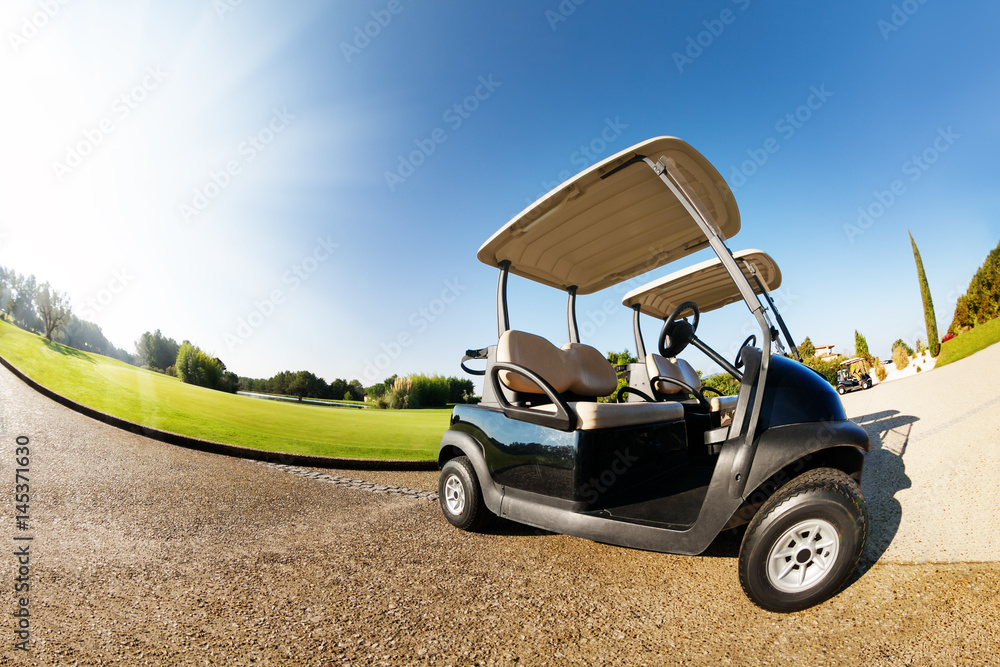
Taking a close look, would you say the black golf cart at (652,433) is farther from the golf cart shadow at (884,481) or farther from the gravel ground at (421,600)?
the golf cart shadow at (884,481)

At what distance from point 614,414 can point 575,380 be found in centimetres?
87

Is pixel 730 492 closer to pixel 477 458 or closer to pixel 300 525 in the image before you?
pixel 477 458

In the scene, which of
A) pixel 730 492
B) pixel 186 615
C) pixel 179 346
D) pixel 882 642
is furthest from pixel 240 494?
pixel 179 346

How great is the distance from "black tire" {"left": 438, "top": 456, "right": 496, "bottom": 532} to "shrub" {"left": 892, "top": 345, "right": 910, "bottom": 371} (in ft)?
70.5

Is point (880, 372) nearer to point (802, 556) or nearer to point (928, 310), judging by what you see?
point (928, 310)

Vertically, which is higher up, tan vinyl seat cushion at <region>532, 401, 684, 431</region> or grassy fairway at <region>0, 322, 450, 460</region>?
tan vinyl seat cushion at <region>532, 401, 684, 431</region>

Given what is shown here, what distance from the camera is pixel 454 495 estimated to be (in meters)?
3.01

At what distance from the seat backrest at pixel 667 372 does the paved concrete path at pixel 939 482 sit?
1.65m

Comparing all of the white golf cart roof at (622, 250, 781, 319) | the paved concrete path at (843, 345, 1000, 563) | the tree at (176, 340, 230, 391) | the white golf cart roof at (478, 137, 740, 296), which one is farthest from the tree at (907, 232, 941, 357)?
the tree at (176, 340, 230, 391)

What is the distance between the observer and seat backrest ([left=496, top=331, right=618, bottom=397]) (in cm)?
275

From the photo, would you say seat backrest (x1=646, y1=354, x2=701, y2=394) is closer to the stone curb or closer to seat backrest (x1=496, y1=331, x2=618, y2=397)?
seat backrest (x1=496, y1=331, x2=618, y2=397)

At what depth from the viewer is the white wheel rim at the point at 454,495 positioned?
2926 millimetres

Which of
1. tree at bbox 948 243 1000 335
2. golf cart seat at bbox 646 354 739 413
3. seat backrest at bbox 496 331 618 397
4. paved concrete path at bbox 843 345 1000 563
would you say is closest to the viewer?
paved concrete path at bbox 843 345 1000 563

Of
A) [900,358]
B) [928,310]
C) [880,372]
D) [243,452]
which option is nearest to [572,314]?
[243,452]
